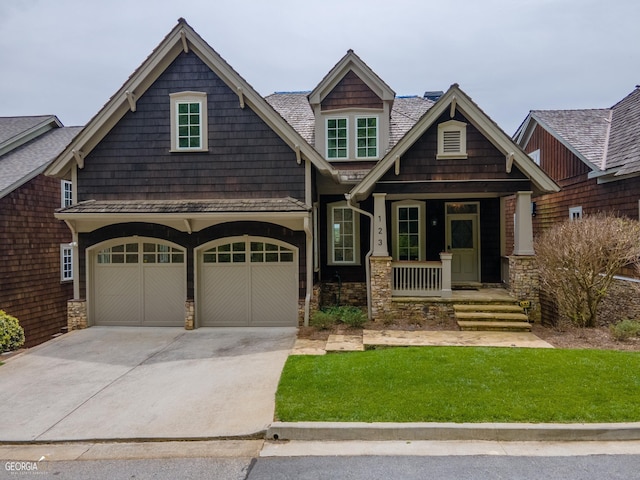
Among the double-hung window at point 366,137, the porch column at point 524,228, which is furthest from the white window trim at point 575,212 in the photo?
the double-hung window at point 366,137

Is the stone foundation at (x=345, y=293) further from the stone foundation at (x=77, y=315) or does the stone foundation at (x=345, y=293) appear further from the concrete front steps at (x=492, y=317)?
the stone foundation at (x=77, y=315)

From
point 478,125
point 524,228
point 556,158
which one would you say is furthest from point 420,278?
point 556,158

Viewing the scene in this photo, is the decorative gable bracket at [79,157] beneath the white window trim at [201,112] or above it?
beneath

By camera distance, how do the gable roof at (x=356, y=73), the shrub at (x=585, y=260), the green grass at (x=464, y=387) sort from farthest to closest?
the gable roof at (x=356, y=73) < the shrub at (x=585, y=260) < the green grass at (x=464, y=387)

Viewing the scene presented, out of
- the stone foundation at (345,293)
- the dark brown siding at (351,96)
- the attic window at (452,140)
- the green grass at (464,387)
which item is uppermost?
the dark brown siding at (351,96)

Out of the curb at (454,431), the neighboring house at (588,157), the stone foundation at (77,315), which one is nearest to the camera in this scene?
the curb at (454,431)

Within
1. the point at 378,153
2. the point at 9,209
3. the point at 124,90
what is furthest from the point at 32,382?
the point at 378,153

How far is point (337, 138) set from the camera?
40.1 feet

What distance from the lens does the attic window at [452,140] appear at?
10156 mm

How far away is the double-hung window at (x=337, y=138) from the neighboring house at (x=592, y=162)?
19.0ft

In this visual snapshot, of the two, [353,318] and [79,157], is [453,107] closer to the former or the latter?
[353,318]

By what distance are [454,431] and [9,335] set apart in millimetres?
9657

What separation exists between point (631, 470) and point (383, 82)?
10.5m

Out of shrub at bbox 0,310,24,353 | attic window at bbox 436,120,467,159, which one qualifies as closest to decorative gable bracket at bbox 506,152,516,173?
attic window at bbox 436,120,467,159
